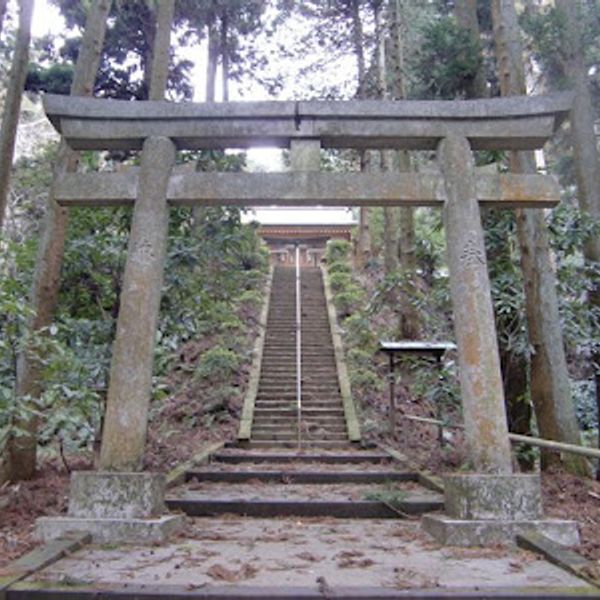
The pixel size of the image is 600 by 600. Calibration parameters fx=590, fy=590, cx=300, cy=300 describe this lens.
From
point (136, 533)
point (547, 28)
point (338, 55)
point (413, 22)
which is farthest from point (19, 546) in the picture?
point (413, 22)

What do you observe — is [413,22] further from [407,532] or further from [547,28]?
[407,532]

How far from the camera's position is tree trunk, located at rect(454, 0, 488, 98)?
7375 mm

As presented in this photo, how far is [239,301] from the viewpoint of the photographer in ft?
55.4

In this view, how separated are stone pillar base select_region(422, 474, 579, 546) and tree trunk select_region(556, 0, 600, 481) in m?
2.86

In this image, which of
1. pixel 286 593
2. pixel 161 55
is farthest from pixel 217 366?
pixel 286 593

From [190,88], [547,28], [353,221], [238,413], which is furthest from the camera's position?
[353,221]

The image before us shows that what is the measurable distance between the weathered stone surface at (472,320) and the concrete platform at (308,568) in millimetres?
813

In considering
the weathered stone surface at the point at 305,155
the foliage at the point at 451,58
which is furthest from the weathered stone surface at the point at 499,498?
the foliage at the point at 451,58

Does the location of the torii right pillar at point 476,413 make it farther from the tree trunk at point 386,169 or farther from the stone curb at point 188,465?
the tree trunk at point 386,169

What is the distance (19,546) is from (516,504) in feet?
12.0

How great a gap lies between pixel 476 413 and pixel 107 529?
3006 mm

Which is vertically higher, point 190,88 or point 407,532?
point 190,88

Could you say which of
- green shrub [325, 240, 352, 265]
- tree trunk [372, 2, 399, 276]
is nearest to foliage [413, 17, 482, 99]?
tree trunk [372, 2, 399, 276]

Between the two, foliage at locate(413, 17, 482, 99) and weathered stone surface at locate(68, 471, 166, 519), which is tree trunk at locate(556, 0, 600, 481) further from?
weathered stone surface at locate(68, 471, 166, 519)
